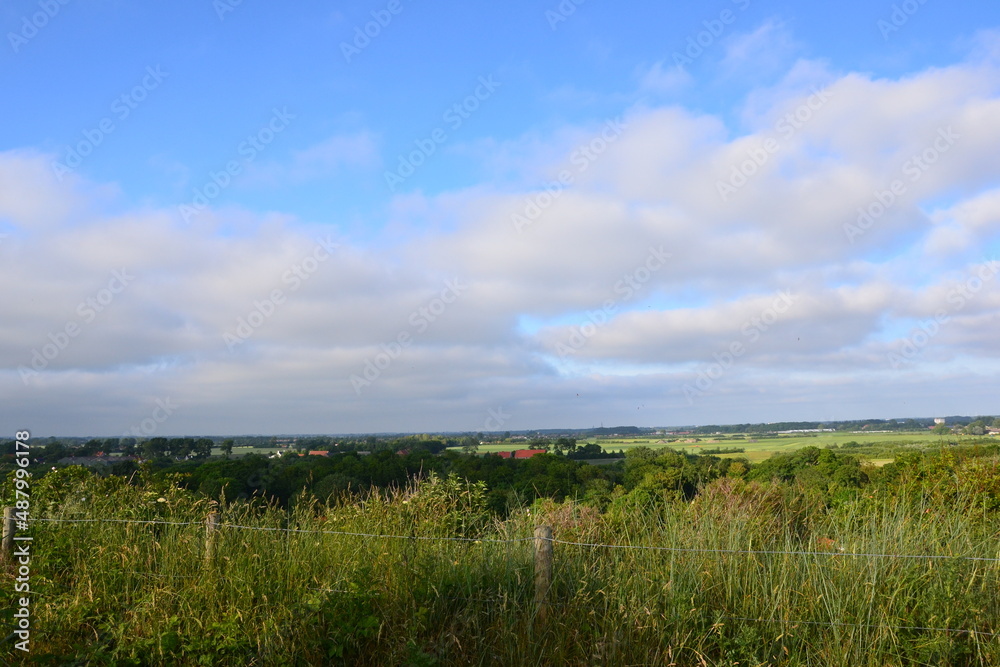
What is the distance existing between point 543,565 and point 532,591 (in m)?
0.26

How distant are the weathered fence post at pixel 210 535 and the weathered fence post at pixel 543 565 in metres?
2.85

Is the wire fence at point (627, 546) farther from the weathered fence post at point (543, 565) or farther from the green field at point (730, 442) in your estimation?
the green field at point (730, 442)

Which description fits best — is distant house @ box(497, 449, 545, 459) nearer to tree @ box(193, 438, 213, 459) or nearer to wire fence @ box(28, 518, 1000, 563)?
tree @ box(193, 438, 213, 459)

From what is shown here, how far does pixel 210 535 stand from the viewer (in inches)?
232

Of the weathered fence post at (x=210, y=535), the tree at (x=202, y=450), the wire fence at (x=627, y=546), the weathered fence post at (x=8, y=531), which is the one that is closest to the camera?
the wire fence at (x=627, y=546)

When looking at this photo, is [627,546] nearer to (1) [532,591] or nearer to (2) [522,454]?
(1) [532,591]

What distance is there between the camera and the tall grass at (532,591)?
431 cm

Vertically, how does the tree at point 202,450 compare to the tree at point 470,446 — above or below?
above

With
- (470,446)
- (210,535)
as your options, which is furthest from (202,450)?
(210,535)

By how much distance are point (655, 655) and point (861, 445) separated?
59.8 ft

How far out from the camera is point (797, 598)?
183 inches

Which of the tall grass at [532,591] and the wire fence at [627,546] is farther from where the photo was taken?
the wire fence at [627,546]

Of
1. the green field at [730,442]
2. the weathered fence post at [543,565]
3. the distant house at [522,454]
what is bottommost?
the distant house at [522,454]

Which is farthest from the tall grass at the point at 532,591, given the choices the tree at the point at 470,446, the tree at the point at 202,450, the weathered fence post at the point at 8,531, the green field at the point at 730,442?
the tree at the point at 470,446
